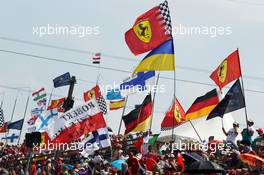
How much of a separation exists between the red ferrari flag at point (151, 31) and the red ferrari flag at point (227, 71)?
7.23 feet

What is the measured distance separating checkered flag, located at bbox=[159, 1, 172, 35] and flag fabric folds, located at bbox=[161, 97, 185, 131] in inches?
151

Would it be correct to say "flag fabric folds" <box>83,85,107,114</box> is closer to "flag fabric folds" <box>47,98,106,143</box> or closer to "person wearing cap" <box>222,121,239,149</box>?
"flag fabric folds" <box>47,98,106,143</box>

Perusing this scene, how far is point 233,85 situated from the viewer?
1825 centimetres

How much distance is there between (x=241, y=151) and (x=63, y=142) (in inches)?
279

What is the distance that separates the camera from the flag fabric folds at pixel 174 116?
21873 mm

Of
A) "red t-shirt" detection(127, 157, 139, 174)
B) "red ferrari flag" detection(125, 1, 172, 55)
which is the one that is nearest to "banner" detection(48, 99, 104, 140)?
"red ferrari flag" detection(125, 1, 172, 55)

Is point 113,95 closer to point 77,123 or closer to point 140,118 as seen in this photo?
point 140,118

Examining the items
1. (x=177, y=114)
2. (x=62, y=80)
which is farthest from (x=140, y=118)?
(x=62, y=80)

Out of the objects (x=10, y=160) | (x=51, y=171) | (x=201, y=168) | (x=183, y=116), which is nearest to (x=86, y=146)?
(x=51, y=171)

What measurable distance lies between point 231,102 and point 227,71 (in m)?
1.53

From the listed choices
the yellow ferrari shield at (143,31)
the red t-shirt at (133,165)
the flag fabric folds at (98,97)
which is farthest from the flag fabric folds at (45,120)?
the red t-shirt at (133,165)

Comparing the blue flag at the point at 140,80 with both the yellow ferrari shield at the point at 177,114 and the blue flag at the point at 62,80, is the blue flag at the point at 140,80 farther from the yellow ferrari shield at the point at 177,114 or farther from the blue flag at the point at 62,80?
the blue flag at the point at 62,80

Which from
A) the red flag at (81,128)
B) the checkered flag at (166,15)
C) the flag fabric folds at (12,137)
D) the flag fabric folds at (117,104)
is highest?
the checkered flag at (166,15)

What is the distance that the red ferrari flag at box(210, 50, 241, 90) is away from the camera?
1872 cm
